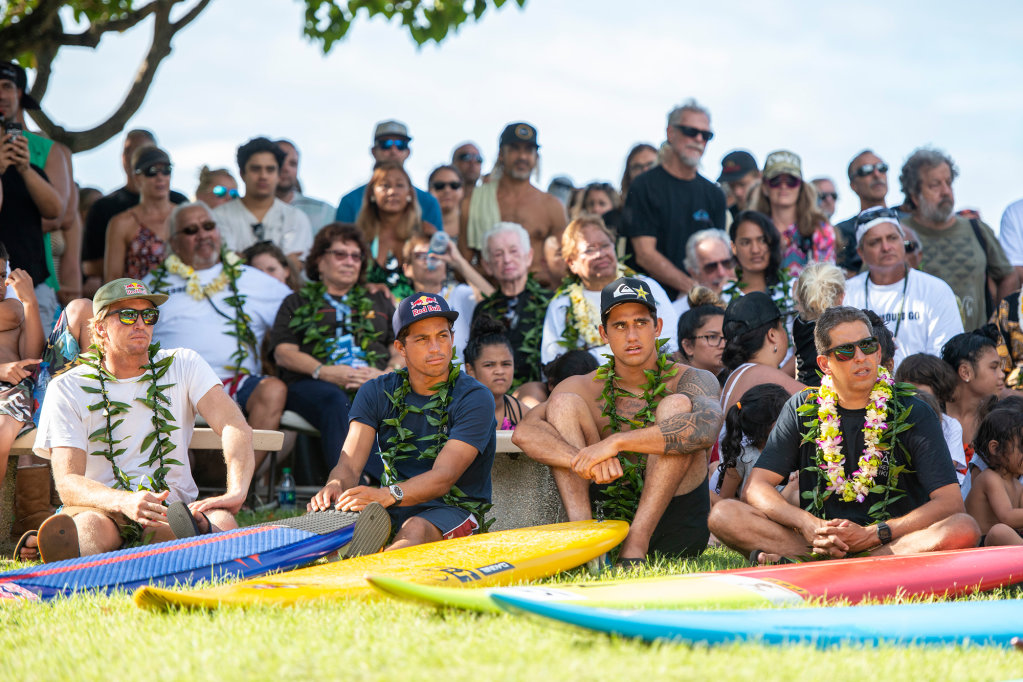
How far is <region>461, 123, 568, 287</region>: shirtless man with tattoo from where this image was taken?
31.1ft

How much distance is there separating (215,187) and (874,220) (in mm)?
5587

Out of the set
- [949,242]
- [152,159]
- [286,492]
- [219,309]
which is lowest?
[286,492]

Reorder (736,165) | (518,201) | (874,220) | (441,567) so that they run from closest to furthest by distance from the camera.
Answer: (441,567), (874,220), (518,201), (736,165)

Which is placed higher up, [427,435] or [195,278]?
[195,278]

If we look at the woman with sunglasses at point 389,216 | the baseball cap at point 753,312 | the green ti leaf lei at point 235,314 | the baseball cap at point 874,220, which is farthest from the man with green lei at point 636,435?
the woman with sunglasses at point 389,216

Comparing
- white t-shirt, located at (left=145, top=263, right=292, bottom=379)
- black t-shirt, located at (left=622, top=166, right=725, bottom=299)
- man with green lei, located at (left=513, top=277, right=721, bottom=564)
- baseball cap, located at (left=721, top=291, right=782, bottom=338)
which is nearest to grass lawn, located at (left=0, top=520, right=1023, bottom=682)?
man with green lei, located at (left=513, top=277, right=721, bottom=564)

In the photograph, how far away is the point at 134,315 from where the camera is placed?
566 centimetres

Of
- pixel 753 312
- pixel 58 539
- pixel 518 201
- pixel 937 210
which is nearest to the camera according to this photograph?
pixel 58 539

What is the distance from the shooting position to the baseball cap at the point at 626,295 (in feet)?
19.2

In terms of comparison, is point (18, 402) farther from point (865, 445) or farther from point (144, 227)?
point (865, 445)

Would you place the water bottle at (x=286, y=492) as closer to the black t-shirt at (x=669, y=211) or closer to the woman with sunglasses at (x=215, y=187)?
the woman with sunglasses at (x=215, y=187)

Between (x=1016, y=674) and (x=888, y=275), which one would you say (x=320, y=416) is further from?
(x=1016, y=674)

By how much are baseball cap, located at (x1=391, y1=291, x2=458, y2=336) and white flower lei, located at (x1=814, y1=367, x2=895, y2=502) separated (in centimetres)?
197

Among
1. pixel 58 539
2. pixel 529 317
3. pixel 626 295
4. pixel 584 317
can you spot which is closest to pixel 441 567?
pixel 58 539
